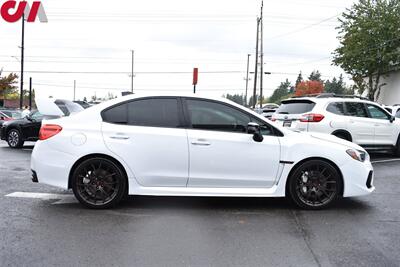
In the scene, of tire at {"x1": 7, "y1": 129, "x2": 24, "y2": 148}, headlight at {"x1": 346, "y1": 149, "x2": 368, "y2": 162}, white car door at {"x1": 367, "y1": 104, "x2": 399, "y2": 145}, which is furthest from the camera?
tire at {"x1": 7, "y1": 129, "x2": 24, "y2": 148}

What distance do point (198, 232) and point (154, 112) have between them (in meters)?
1.83

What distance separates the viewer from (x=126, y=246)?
15.1 feet

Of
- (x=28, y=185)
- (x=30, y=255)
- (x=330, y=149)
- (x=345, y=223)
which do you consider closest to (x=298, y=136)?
(x=330, y=149)

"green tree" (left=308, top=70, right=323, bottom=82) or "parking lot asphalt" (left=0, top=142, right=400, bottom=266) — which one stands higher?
"green tree" (left=308, top=70, right=323, bottom=82)

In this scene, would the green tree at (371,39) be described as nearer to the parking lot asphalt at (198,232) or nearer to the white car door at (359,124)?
the white car door at (359,124)

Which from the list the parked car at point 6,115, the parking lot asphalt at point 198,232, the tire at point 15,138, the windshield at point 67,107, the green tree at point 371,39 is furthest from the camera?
the green tree at point 371,39

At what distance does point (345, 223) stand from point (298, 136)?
1313 millimetres

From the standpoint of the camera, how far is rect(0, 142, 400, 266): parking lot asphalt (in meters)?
4.27

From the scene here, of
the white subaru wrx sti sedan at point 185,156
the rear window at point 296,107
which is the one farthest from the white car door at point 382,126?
the white subaru wrx sti sedan at point 185,156

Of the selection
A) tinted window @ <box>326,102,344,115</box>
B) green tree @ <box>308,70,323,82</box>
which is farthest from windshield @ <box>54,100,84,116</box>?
green tree @ <box>308,70,323,82</box>

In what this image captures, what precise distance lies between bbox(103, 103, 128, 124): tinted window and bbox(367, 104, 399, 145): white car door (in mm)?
7792

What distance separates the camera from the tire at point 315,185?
6.07 metres

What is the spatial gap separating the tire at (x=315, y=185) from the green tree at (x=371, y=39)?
33.0 m

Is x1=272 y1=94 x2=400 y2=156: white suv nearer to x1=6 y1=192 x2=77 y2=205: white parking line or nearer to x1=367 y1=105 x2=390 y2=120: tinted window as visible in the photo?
x1=367 y1=105 x2=390 y2=120: tinted window
